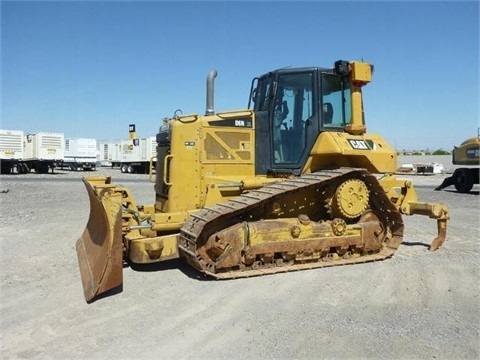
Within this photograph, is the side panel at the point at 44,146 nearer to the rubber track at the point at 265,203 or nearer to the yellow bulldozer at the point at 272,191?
the yellow bulldozer at the point at 272,191

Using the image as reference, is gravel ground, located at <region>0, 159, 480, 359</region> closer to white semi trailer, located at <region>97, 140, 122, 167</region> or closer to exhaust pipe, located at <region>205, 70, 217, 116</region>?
exhaust pipe, located at <region>205, 70, 217, 116</region>

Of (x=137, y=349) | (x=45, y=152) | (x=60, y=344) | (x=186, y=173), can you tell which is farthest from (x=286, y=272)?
(x=45, y=152)

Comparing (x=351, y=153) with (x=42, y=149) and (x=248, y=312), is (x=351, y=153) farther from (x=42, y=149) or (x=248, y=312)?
(x=42, y=149)

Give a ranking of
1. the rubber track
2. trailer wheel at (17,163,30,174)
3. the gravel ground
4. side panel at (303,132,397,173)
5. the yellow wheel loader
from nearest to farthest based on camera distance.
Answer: the gravel ground
the rubber track
side panel at (303,132,397,173)
the yellow wheel loader
trailer wheel at (17,163,30,174)

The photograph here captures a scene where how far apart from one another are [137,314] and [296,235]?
2772 mm

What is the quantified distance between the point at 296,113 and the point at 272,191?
5.91 ft

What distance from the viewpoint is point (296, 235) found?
261 inches

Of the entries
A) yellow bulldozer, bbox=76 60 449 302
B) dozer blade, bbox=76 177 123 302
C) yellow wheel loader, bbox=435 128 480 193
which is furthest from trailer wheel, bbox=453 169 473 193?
dozer blade, bbox=76 177 123 302

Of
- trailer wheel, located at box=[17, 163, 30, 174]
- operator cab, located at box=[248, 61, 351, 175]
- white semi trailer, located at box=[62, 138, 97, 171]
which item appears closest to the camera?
operator cab, located at box=[248, 61, 351, 175]

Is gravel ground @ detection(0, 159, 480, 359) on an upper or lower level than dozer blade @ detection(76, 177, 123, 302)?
lower

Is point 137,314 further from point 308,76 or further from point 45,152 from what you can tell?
point 45,152

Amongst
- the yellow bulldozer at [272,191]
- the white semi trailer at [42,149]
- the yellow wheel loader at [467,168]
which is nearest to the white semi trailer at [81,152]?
the white semi trailer at [42,149]

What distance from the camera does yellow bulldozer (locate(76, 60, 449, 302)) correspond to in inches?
247

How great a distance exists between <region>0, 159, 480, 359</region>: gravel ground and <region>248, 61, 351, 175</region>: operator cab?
6.95ft
